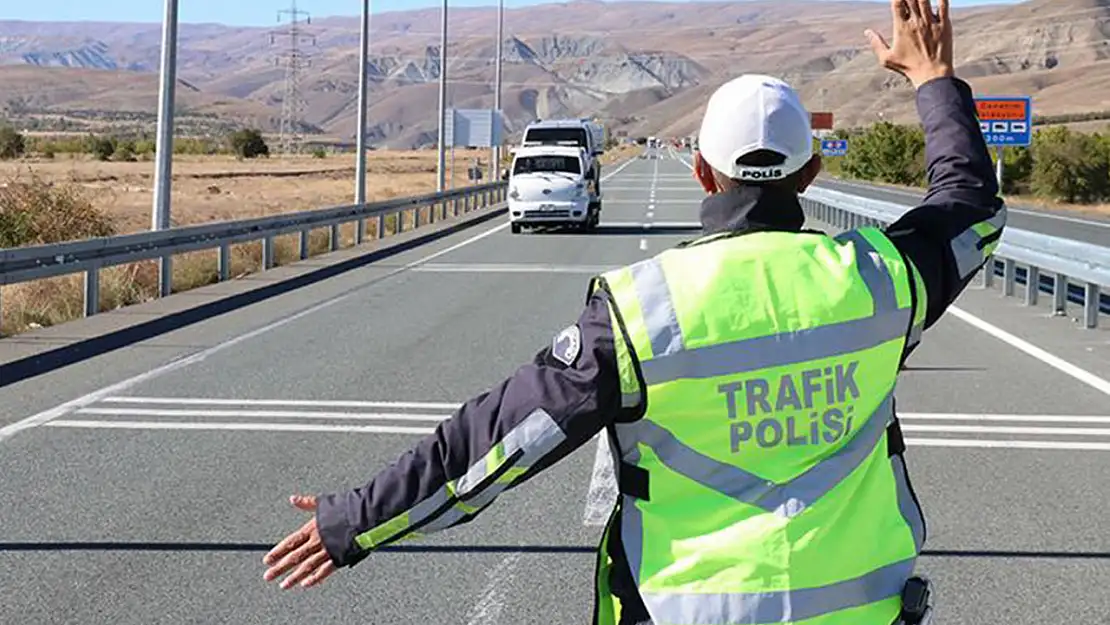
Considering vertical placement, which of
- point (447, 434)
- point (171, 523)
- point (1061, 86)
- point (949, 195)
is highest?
point (1061, 86)

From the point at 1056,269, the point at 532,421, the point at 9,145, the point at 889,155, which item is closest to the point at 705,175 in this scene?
the point at 532,421

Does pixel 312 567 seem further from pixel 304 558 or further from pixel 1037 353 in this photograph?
pixel 1037 353

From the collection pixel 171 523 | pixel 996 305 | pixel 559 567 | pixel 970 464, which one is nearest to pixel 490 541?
pixel 559 567

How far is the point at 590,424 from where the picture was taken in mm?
2893

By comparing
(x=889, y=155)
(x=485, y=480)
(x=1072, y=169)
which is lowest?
(x=485, y=480)

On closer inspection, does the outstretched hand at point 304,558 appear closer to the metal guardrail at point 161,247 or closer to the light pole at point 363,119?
the metal guardrail at point 161,247

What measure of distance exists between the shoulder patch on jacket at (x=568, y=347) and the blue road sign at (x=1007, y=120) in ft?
156

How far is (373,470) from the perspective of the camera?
9.41 meters

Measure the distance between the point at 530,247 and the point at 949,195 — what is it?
2771cm

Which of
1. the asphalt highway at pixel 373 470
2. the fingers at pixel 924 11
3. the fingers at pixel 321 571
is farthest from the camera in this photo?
the asphalt highway at pixel 373 470

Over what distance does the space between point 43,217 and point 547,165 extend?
13111mm

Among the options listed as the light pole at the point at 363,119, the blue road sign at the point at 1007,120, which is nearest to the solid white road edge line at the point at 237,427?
the light pole at the point at 363,119

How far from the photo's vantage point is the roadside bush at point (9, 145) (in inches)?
3974

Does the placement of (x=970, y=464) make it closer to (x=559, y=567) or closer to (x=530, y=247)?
(x=559, y=567)
